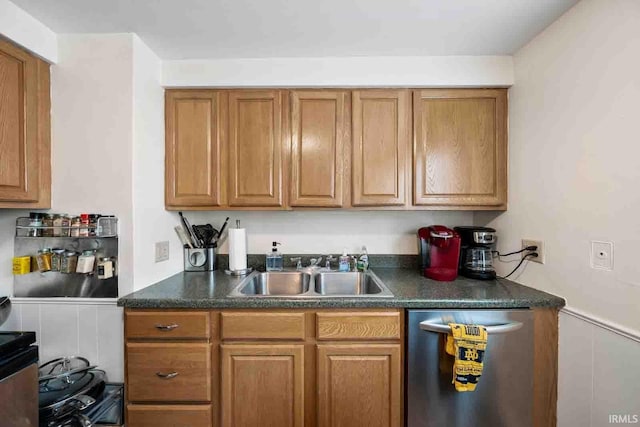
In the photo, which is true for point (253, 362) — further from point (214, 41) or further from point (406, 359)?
point (214, 41)

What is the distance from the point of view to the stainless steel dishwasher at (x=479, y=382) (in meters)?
1.32

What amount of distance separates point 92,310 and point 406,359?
157 cm

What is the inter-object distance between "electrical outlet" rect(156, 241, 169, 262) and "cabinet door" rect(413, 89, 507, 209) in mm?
1583

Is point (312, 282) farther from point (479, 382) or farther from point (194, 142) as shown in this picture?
point (194, 142)

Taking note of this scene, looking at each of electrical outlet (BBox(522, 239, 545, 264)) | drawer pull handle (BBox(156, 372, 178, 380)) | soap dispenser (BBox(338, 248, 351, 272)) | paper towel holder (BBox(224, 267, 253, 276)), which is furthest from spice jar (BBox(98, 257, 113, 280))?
electrical outlet (BBox(522, 239, 545, 264))

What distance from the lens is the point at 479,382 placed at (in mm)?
1325

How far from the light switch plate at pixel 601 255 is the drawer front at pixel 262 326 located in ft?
4.25

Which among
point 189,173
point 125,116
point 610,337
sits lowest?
point 610,337

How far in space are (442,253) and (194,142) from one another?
168cm

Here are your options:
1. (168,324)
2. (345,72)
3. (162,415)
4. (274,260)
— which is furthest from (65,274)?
(345,72)

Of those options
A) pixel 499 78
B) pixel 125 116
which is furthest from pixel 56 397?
pixel 499 78

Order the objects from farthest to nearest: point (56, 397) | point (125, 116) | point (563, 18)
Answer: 1. point (125, 116)
2. point (563, 18)
3. point (56, 397)

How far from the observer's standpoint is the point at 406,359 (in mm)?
1344

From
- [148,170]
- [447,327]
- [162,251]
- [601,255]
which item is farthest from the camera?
[162,251]
